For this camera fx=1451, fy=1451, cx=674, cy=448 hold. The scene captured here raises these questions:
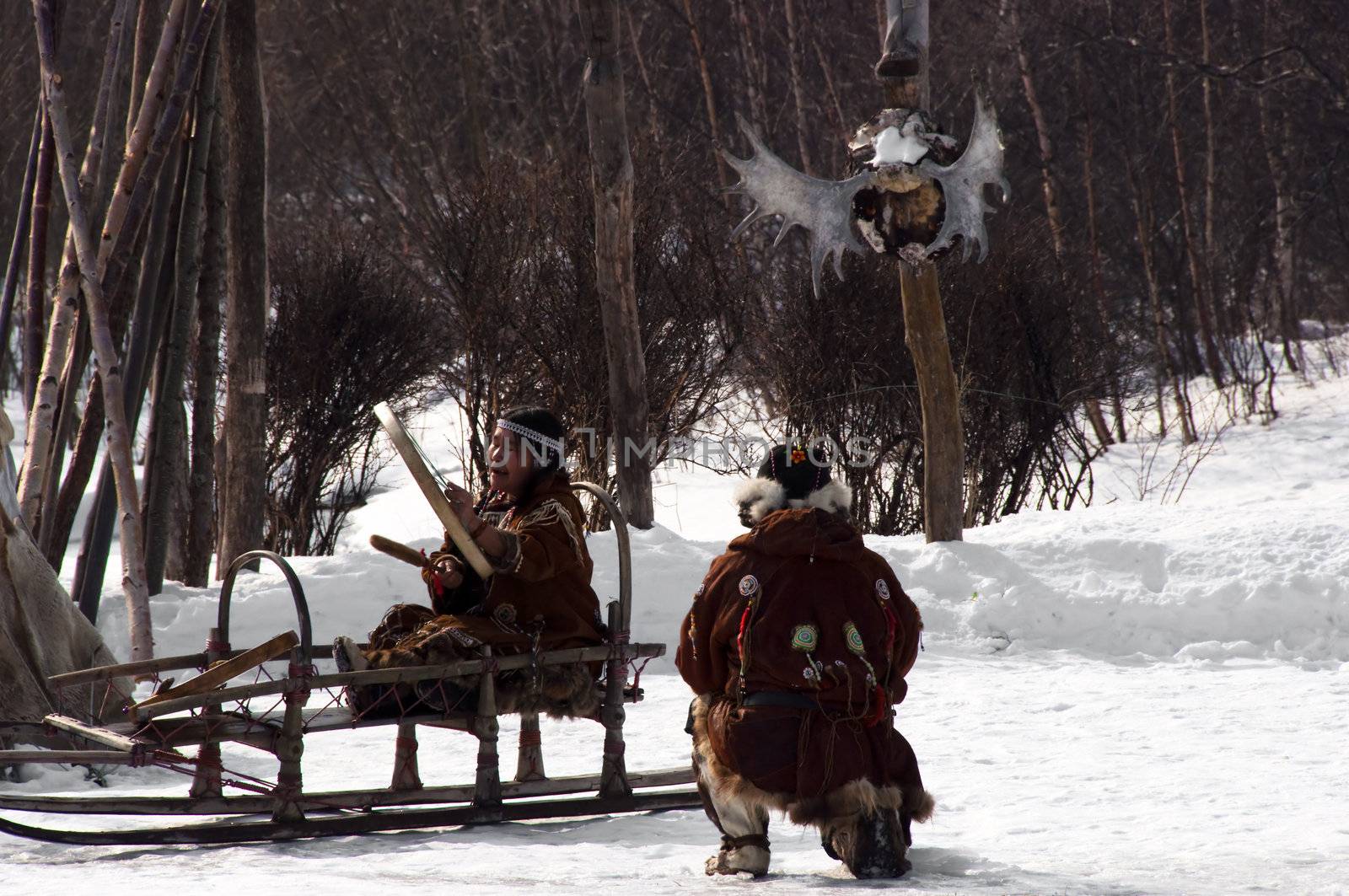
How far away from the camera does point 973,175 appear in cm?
737

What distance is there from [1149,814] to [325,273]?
9352 millimetres

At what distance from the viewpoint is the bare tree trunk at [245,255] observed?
25.6 ft

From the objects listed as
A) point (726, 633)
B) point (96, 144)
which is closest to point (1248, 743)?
point (726, 633)

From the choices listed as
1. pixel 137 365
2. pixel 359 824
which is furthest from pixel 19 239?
pixel 359 824

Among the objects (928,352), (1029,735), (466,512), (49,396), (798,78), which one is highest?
(798,78)

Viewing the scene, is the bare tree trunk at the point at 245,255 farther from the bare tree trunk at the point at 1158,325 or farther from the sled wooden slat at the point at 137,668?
the bare tree trunk at the point at 1158,325

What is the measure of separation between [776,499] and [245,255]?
16.6ft

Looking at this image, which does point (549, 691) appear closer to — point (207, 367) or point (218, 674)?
point (218, 674)

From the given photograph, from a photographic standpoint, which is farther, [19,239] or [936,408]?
[936,408]

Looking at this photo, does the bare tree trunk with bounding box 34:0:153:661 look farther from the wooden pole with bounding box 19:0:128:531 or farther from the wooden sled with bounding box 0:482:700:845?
the wooden sled with bounding box 0:482:700:845

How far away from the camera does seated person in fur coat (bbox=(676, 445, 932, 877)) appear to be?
11.4ft

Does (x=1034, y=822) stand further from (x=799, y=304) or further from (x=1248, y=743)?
(x=799, y=304)

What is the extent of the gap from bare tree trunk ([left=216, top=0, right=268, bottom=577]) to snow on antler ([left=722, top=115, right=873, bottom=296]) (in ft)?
8.49

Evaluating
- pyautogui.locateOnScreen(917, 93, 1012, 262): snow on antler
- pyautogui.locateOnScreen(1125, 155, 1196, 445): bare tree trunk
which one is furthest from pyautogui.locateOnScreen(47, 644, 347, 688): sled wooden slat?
pyautogui.locateOnScreen(1125, 155, 1196, 445): bare tree trunk
